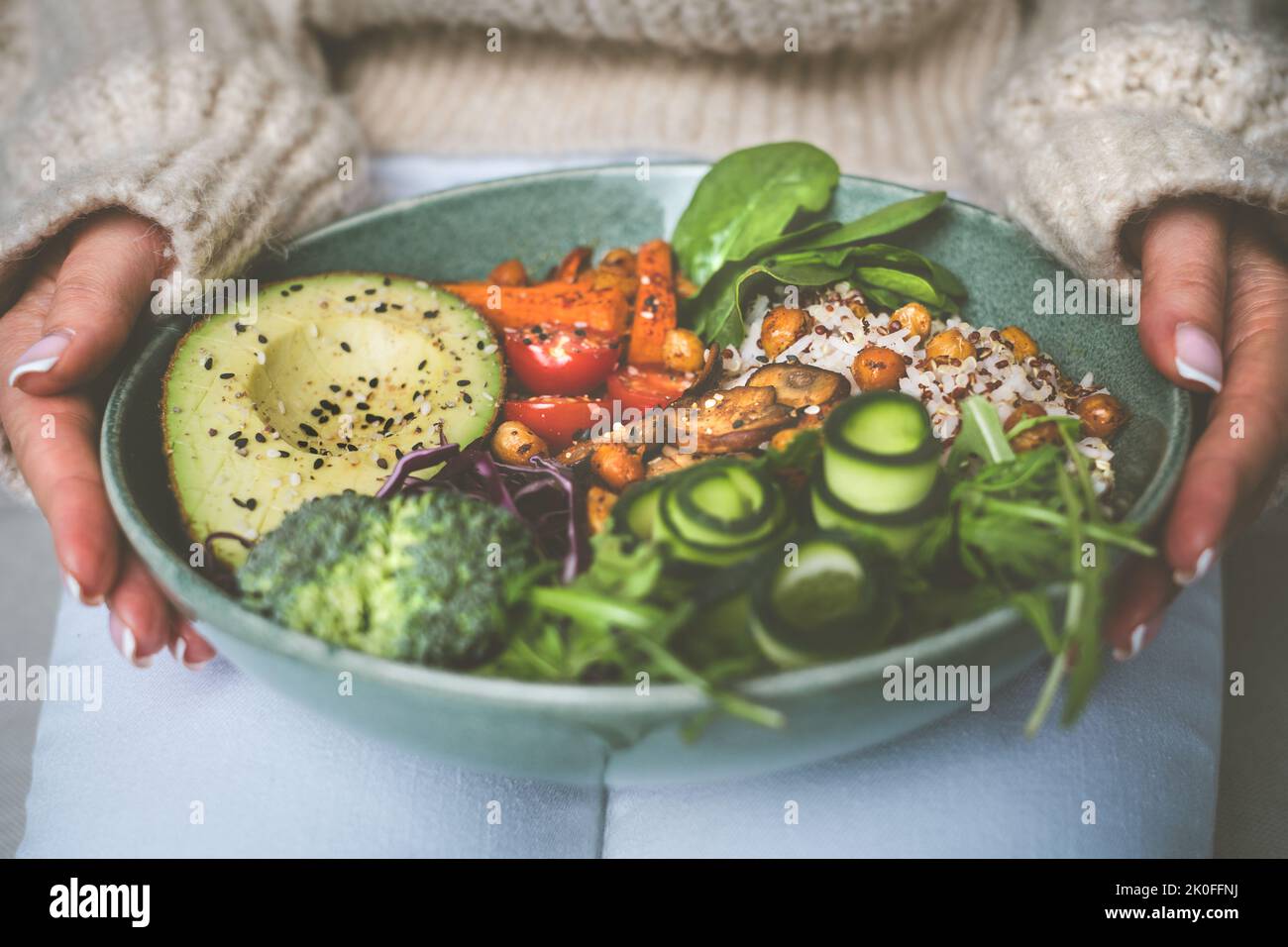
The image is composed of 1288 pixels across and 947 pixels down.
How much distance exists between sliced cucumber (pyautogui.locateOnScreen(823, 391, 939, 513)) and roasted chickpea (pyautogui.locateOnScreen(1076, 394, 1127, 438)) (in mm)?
285

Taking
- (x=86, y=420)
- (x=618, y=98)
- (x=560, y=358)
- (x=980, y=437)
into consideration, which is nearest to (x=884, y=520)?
(x=980, y=437)

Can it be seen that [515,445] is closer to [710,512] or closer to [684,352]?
[684,352]

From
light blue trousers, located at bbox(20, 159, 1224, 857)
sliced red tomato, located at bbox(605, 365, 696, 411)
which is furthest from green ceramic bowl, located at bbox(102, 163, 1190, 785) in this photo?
sliced red tomato, located at bbox(605, 365, 696, 411)

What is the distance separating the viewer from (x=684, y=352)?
1.21 m

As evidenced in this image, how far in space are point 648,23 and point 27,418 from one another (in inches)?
49.0

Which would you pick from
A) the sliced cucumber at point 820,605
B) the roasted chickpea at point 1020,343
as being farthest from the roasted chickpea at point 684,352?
the sliced cucumber at point 820,605

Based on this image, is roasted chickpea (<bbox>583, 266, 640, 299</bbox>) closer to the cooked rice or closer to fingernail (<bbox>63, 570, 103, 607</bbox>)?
the cooked rice

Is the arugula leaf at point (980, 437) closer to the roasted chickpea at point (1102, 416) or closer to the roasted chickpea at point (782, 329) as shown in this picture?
the roasted chickpea at point (1102, 416)

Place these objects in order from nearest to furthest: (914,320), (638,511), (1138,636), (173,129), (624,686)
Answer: (624,686) < (638,511) < (1138,636) < (914,320) < (173,129)

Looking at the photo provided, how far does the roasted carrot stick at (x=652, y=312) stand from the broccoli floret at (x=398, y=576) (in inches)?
17.4

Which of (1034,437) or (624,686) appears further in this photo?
(1034,437)

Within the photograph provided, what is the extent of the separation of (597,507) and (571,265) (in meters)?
0.53

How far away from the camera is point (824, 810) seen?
0.98 meters

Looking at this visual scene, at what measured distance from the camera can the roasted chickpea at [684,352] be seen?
1211 millimetres
